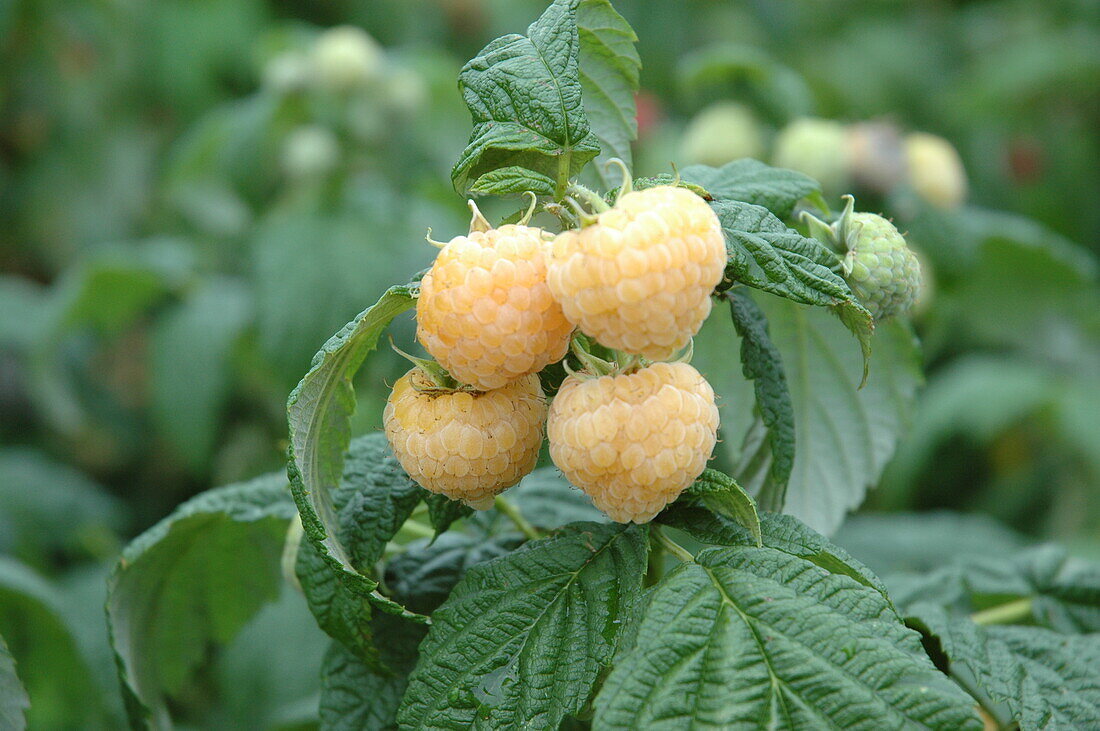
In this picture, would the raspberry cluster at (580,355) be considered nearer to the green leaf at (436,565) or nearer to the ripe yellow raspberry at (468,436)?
the ripe yellow raspberry at (468,436)

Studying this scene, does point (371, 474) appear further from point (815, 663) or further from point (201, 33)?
point (201, 33)

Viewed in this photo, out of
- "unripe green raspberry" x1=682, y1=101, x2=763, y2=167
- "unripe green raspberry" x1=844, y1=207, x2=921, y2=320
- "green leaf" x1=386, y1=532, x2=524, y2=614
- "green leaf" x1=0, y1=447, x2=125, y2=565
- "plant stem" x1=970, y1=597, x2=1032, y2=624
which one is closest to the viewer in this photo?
"unripe green raspberry" x1=844, y1=207, x2=921, y2=320

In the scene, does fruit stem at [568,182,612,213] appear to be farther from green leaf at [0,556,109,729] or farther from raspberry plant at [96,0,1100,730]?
green leaf at [0,556,109,729]

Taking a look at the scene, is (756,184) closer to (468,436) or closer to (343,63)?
(468,436)

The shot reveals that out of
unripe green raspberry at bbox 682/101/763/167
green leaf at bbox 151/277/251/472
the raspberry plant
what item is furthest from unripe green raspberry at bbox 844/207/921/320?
green leaf at bbox 151/277/251/472

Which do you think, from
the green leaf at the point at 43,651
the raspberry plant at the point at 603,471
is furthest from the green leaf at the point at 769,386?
the green leaf at the point at 43,651

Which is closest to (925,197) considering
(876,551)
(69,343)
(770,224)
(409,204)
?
(876,551)

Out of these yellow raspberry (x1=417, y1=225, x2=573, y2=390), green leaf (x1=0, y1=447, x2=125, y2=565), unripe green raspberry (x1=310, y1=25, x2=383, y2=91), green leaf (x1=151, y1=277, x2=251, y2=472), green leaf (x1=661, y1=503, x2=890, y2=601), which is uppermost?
unripe green raspberry (x1=310, y1=25, x2=383, y2=91)
